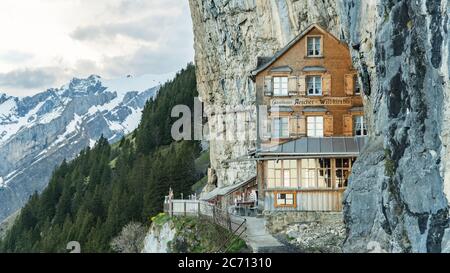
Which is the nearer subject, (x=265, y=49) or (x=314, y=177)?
(x=314, y=177)

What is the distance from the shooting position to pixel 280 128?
42938 mm

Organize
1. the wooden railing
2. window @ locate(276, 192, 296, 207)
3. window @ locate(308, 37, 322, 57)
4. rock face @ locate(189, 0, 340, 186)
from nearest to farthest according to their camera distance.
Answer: the wooden railing → window @ locate(276, 192, 296, 207) → window @ locate(308, 37, 322, 57) → rock face @ locate(189, 0, 340, 186)

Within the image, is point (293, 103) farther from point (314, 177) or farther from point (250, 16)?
point (250, 16)

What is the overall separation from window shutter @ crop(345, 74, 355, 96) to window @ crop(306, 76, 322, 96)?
4.34 ft

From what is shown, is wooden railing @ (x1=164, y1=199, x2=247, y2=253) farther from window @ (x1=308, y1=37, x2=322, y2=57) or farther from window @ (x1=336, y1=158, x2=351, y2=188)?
window @ (x1=308, y1=37, x2=322, y2=57)

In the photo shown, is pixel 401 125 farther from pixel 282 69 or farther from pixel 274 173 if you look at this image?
pixel 282 69

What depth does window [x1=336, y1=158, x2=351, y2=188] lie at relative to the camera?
1574 inches

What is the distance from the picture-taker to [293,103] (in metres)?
43.1

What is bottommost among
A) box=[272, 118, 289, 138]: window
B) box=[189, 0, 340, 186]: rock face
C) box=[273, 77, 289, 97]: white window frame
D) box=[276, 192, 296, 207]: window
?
box=[276, 192, 296, 207]: window

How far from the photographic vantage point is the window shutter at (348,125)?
142 feet

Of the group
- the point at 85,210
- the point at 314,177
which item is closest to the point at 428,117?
the point at 314,177

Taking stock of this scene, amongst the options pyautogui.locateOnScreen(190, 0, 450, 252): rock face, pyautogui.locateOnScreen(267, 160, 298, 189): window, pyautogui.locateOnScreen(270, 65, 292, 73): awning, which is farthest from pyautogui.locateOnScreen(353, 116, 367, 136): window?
pyautogui.locateOnScreen(267, 160, 298, 189): window

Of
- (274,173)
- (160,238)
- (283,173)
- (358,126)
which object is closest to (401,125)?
(283,173)
